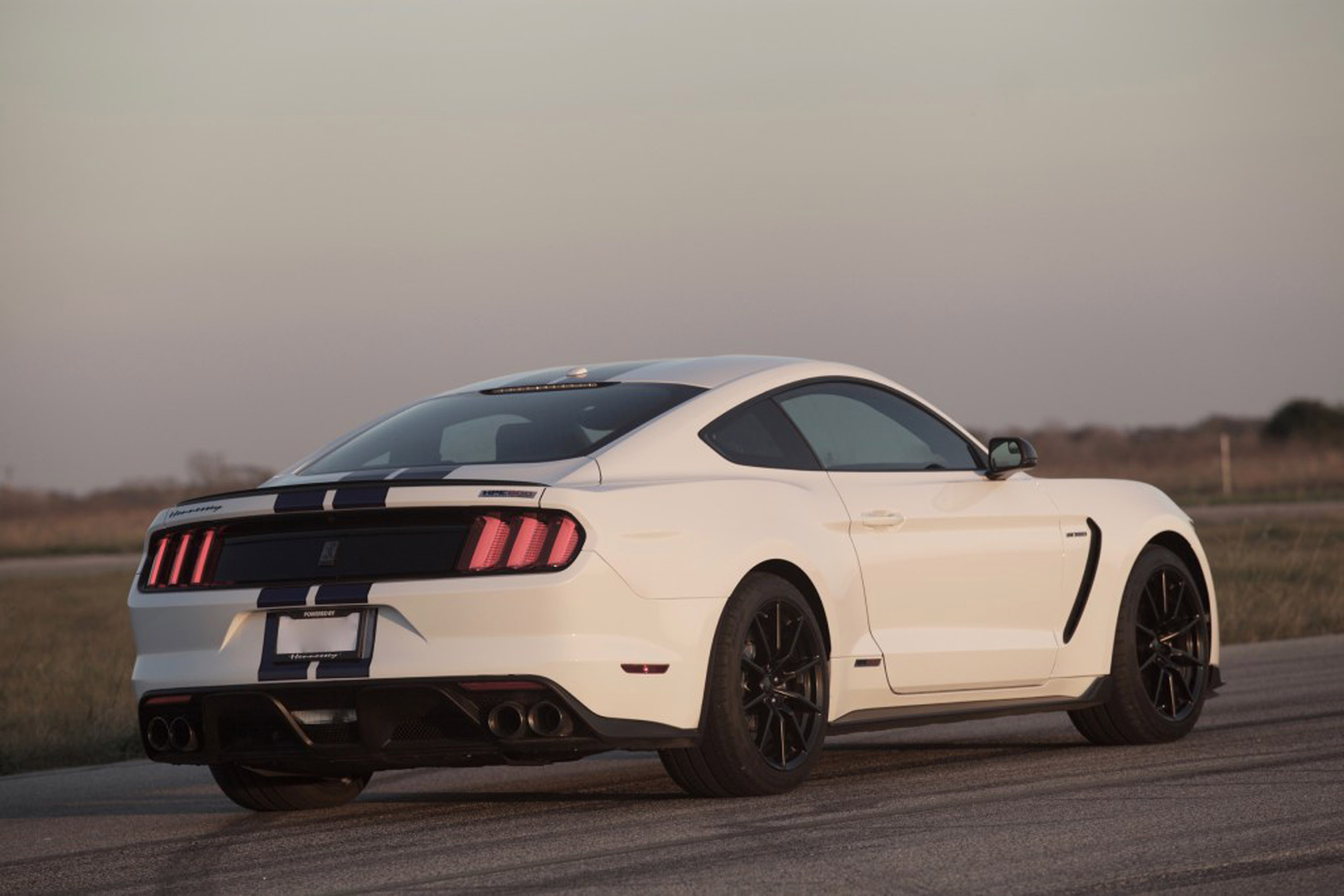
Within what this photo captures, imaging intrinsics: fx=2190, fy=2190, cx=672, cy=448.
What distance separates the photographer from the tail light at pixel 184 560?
721cm

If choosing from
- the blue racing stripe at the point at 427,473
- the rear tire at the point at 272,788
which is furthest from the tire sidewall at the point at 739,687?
the rear tire at the point at 272,788

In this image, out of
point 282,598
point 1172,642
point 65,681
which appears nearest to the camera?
point 282,598

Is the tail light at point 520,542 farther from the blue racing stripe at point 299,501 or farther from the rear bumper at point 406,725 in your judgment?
the blue racing stripe at point 299,501

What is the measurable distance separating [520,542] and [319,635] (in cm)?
71

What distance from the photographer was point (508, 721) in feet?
21.9

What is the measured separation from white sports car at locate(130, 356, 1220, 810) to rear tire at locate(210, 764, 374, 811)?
0.01 m

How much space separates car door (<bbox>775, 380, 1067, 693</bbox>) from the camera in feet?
25.8

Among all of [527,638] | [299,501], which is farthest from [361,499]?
[527,638]

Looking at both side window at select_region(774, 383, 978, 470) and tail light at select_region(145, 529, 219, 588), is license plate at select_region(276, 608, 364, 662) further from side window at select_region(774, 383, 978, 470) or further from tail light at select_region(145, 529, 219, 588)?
side window at select_region(774, 383, 978, 470)

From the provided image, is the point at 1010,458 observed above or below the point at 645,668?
above

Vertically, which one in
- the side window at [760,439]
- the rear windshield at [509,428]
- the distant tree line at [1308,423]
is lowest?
the distant tree line at [1308,423]

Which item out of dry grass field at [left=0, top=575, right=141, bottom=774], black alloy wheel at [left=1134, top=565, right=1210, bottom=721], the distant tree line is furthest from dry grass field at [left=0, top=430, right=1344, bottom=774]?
the distant tree line

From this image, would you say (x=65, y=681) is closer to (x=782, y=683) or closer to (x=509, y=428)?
(x=509, y=428)

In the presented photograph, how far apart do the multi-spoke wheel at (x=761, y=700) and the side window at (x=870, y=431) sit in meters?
0.74
